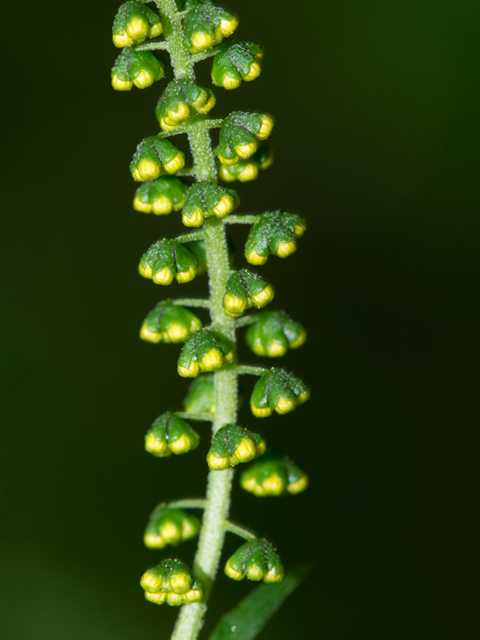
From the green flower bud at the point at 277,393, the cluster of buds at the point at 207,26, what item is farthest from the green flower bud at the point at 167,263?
the cluster of buds at the point at 207,26

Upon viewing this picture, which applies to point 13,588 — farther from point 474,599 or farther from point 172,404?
point 474,599

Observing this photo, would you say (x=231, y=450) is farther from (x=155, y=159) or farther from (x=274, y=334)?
(x=155, y=159)

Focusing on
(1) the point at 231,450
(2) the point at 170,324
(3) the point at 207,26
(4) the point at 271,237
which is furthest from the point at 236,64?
(1) the point at 231,450

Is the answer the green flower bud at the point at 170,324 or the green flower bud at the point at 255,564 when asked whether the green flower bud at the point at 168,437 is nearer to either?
the green flower bud at the point at 170,324

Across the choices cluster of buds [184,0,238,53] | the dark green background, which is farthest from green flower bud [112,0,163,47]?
the dark green background

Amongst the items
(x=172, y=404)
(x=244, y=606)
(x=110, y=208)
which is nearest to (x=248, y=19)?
(x=110, y=208)

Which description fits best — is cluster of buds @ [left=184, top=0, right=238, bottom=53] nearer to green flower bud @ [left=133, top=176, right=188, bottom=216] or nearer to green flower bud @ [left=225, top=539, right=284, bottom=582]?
green flower bud @ [left=133, top=176, right=188, bottom=216]
